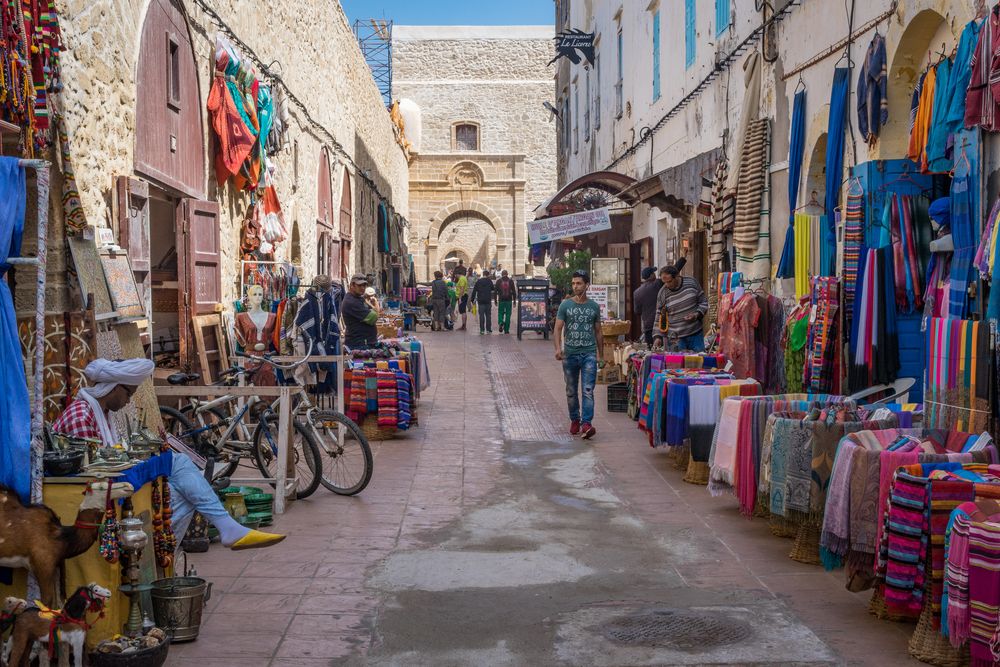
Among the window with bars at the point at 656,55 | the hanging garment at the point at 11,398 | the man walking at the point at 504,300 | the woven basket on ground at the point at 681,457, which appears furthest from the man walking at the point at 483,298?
the hanging garment at the point at 11,398

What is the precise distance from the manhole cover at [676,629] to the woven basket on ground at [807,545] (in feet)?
3.78

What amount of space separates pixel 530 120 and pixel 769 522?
45023 millimetres

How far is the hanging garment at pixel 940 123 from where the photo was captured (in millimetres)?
6801

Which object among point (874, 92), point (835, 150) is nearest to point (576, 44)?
point (835, 150)

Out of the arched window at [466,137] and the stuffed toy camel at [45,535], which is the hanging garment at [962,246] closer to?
the stuffed toy camel at [45,535]

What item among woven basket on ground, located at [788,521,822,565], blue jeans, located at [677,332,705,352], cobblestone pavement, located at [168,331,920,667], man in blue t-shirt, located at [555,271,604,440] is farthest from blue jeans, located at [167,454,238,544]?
blue jeans, located at [677,332,705,352]

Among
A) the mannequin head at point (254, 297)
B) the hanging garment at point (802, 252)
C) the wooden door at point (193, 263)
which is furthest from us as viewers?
the mannequin head at point (254, 297)

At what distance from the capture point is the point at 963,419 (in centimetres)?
622

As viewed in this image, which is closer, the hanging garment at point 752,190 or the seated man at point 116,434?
the seated man at point 116,434

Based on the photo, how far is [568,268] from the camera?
859 inches

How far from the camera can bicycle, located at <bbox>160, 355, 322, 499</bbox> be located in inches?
303

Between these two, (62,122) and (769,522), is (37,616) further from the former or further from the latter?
(769,522)

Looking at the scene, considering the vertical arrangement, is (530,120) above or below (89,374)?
above

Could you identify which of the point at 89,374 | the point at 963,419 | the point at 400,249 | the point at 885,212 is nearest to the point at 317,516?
the point at 89,374
